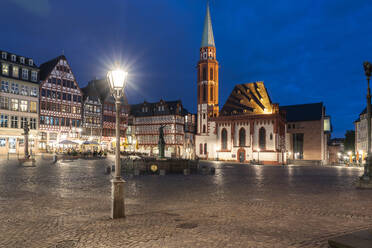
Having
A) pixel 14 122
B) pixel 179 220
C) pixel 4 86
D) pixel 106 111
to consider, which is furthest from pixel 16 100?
pixel 179 220

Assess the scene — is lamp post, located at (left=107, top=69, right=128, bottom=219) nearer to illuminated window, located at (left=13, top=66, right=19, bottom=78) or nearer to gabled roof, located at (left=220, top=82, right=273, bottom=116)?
illuminated window, located at (left=13, top=66, right=19, bottom=78)

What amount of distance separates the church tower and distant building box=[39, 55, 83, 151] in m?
28.3

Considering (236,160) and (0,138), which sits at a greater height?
(0,138)

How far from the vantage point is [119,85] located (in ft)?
30.3

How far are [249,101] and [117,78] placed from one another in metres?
60.0

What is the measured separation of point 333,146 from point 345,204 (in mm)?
100059

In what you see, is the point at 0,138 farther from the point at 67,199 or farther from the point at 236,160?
the point at 67,199

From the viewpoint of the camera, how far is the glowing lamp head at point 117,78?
9172 millimetres

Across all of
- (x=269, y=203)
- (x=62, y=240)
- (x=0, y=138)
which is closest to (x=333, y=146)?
(x=0, y=138)

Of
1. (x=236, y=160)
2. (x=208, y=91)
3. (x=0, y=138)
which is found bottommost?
(x=236, y=160)

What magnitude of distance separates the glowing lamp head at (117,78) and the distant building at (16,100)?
52182 mm

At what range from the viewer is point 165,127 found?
80.2 m

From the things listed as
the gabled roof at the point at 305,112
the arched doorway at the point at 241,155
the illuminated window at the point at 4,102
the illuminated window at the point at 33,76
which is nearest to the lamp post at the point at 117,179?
the illuminated window at the point at 4,102

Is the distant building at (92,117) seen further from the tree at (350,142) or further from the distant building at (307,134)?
the tree at (350,142)
